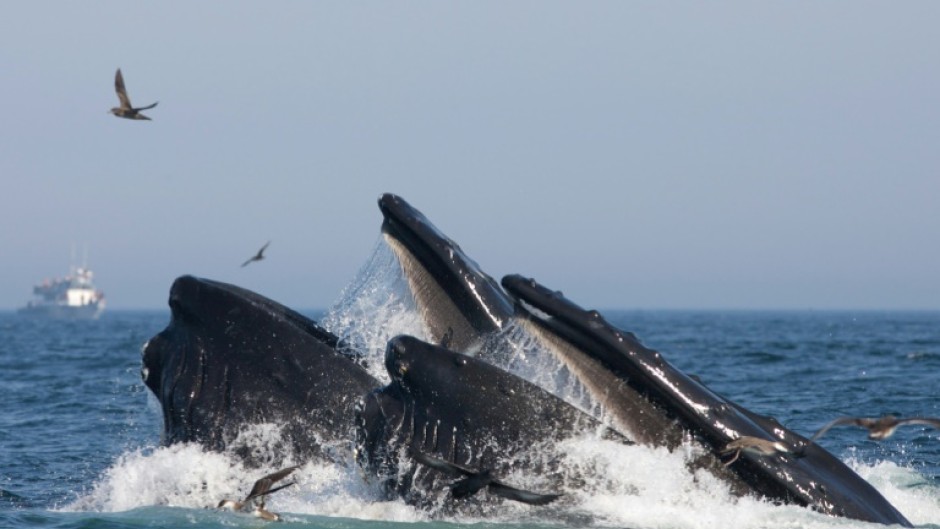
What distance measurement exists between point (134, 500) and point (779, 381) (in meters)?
16.2

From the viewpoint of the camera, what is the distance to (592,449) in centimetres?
927

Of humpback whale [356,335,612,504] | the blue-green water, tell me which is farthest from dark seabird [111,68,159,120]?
humpback whale [356,335,612,504]

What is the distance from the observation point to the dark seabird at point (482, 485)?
30.1ft

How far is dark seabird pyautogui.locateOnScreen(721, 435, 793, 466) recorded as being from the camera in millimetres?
8703

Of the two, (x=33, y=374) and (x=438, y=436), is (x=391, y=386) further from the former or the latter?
(x=33, y=374)

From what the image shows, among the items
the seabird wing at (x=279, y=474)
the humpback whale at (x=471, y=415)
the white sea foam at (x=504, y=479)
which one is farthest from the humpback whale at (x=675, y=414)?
the seabird wing at (x=279, y=474)

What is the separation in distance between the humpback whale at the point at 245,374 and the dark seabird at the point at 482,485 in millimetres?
1590

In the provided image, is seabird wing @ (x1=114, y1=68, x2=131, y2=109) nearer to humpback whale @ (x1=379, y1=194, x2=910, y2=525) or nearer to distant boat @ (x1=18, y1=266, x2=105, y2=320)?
humpback whale @ (x1=379, y1=194, x2=910, y2=525)

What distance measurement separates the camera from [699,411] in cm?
886

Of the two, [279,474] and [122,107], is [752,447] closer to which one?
[279,474]

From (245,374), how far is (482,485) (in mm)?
2298

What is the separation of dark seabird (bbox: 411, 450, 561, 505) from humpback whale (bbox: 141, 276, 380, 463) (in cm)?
159

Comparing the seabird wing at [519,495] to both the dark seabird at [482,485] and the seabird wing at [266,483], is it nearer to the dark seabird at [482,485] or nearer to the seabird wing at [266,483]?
the dark seabird at [482,485]

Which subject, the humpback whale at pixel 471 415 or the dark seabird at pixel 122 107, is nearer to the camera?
the humpback whale at pixel 471 415
